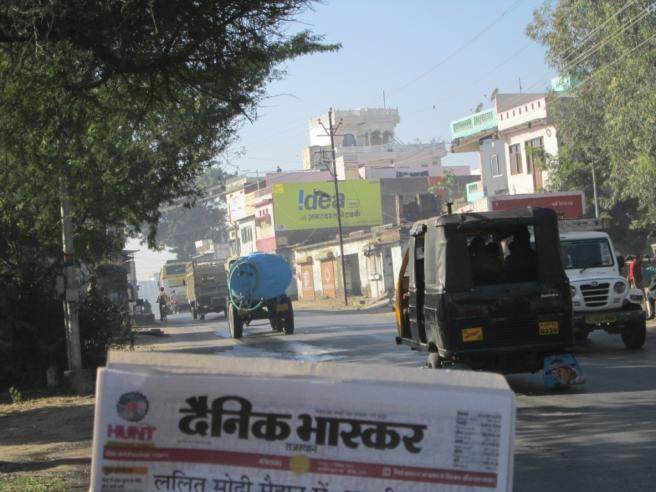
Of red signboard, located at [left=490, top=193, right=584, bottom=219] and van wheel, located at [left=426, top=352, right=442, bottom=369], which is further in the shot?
red signboard, located at [left=490, top=193, right=584, bottom=219]

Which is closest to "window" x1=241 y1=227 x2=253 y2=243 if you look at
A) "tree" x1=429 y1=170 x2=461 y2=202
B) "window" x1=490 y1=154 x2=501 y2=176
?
"tree" x1=429 y1=170 x2=461 y2=202

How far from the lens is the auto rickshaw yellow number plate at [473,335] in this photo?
12055mm

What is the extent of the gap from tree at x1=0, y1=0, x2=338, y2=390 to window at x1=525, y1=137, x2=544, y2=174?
2923 centimetres

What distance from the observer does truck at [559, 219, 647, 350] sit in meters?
17.2

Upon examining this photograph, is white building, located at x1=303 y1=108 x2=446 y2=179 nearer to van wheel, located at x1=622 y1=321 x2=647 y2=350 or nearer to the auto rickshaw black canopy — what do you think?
van wheel, located at x1=622 y1=321 x2=647 y2=350

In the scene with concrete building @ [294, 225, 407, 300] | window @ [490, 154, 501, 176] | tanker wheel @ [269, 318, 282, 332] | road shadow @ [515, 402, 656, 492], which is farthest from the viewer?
concrete building @ [294, 225, 407, 300]

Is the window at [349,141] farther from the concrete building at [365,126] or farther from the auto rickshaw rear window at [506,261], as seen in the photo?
the auto rickshaw rear window at [506,261]

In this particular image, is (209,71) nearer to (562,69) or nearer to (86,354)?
(86,354)

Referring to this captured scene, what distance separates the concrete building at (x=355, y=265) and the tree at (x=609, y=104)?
14.1 meters

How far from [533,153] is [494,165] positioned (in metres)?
8.57

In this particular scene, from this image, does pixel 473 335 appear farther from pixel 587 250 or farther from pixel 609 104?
Answer: pixel 609 104

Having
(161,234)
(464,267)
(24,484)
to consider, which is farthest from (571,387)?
(161,234)

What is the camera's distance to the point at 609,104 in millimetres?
35281

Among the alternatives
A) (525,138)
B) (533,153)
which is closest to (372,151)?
(525,138)
